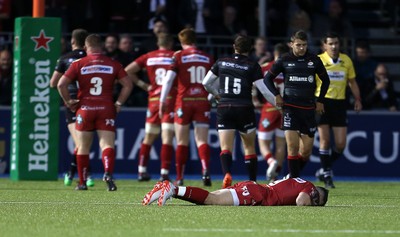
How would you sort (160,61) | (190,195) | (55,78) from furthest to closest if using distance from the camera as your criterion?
(160,61) < (55,78) < (190,195)

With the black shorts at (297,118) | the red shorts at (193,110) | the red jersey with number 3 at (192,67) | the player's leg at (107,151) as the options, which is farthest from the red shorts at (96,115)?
the black shorts at (297,118)

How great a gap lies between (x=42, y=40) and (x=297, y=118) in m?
4.94

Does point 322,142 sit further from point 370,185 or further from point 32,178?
point 32,178

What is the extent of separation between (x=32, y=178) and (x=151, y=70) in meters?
2.53

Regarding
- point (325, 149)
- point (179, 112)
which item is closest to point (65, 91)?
point (179, 112)

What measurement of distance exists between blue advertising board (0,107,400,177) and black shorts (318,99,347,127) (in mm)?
3401

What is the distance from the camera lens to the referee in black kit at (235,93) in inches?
685

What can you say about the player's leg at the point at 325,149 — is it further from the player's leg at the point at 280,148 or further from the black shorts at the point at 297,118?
the black shorts at the point at 297,118

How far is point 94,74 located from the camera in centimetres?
1741

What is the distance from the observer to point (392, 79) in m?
25.8

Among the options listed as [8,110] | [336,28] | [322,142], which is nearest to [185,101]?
[322,142]

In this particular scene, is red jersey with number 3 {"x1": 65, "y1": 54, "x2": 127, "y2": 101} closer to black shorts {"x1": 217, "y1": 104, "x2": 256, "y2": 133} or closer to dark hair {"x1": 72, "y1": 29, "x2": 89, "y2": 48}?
dark hair {"x1": 72, "y1": 29, "x2": 89, "y2": 48}

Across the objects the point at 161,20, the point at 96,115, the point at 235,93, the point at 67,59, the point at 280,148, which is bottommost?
the point at 280,148

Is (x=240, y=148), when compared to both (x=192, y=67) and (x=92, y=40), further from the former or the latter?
(x=92, y=40)
